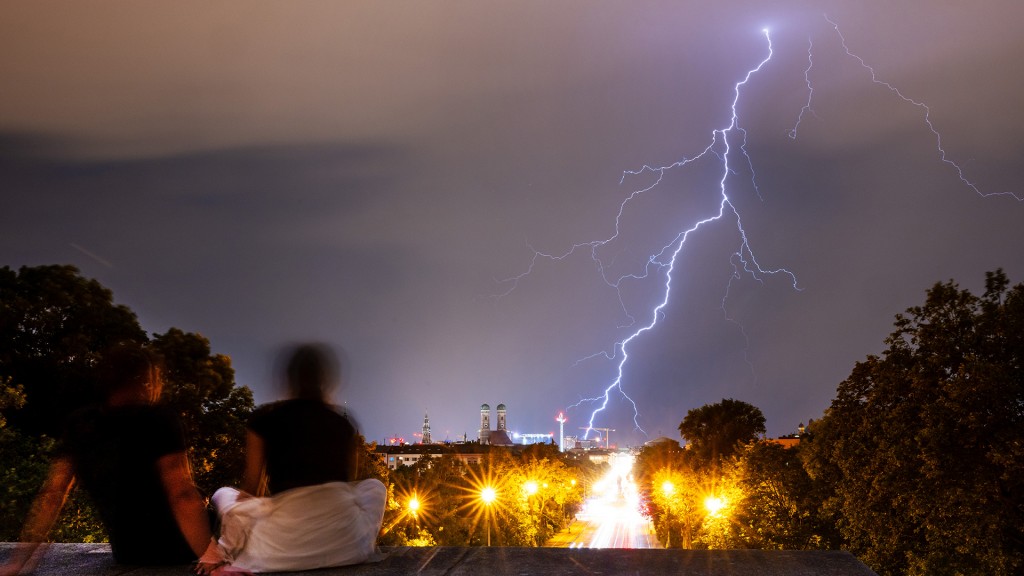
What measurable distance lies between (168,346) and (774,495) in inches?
960

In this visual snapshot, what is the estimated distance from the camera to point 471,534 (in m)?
41.2

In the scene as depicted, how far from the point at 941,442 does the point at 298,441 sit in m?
18.3

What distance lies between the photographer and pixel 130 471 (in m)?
4.56

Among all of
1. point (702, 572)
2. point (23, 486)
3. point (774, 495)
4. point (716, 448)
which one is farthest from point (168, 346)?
point (716, 448)

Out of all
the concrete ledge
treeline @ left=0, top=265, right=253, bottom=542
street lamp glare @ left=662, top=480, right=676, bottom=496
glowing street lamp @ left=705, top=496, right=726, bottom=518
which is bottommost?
the concrete ledge

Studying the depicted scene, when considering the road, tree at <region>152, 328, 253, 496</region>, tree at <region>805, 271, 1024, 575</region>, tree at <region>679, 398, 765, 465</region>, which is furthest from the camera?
tree at <region>679, 398, 765, 465</region>

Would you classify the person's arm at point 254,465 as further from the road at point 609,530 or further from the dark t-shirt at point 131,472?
the road at point 609,530

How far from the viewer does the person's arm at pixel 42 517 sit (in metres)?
4.45

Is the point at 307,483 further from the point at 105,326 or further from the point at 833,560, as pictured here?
the point at 105,326

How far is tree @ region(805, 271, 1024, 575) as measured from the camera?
18.2 m

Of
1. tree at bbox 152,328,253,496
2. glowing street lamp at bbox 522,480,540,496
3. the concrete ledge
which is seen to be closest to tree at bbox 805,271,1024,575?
the concrete ledge

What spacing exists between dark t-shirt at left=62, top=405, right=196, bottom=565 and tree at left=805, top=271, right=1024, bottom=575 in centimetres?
1817

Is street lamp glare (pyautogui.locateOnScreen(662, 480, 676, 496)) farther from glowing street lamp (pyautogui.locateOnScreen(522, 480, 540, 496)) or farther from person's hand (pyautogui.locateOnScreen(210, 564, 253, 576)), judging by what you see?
person's hand (pyautogui.locateOnScreen(210, 564, 253, 576))

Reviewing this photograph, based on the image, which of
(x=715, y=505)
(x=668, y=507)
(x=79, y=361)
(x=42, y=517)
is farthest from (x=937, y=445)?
(x=668, y=507)
